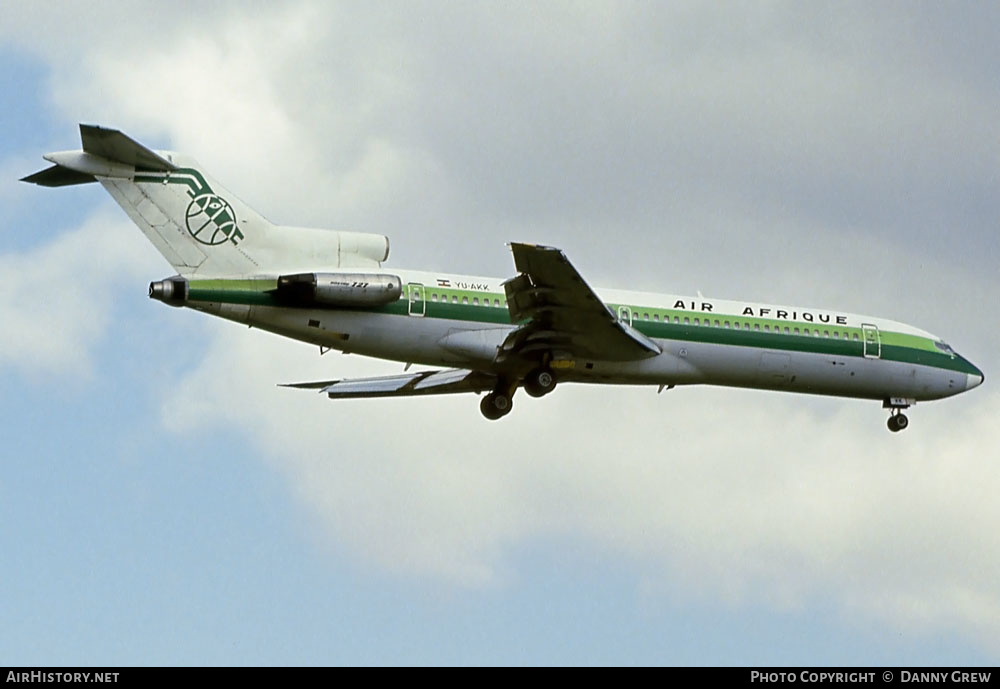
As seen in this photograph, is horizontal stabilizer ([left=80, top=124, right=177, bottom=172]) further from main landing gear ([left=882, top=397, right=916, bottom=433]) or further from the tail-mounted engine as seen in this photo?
→ main landing gear ([left=882, top=397, right=916, bottom=433])

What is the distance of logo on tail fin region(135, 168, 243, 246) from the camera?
116 feet

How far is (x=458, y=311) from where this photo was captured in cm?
3678

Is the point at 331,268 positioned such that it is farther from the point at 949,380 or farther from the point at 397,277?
the point at 949,380

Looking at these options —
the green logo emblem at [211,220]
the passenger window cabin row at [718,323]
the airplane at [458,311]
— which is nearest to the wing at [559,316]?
the airplane at [458,311]

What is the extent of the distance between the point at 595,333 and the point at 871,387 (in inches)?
364

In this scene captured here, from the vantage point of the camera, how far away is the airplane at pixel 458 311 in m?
35.0

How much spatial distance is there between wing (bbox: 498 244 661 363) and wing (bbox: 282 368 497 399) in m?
3.63

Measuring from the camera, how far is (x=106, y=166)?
34.6 meters

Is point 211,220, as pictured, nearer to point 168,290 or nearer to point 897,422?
point 168,290

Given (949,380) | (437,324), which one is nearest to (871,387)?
(949,380)

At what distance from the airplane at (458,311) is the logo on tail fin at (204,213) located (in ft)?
0.11

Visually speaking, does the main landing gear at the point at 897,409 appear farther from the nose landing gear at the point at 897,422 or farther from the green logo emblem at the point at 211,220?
the green logo emblem at the point at 211,220

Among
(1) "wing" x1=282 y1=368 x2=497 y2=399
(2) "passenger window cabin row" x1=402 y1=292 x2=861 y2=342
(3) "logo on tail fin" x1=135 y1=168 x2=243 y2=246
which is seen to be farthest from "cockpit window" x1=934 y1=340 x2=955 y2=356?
(3) "logo on tail fin" x1=135 y1=168 x2=243 y2=246
